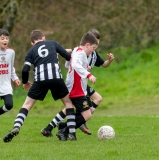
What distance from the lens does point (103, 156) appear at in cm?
693

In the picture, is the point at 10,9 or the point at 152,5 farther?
the point at 152,5

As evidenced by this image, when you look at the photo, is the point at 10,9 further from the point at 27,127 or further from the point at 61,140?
the point at 61,140

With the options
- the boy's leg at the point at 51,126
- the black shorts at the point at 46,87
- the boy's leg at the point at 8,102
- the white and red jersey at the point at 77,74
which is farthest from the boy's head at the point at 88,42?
the boy's leg at the point at 8,102

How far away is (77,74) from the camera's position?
28.6ft

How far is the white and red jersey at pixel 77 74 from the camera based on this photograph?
336 inches

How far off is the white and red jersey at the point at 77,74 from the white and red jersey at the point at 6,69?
1.33 metres

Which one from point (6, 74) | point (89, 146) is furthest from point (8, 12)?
point (89, 146)

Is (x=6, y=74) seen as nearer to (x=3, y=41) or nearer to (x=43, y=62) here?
(x=3, y=41)

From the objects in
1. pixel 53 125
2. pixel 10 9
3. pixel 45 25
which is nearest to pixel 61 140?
pixel 53 125

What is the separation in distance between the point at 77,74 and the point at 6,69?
154 centimetres

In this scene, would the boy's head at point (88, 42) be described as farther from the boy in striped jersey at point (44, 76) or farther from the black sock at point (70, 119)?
the black sock at point (70, 119)

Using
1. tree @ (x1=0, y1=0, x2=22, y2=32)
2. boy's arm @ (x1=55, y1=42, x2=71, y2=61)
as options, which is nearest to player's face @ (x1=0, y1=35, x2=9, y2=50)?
boy's arm @ (x1=55, y1=42, x2=71, y2=61)

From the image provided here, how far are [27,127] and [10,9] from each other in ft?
26.6

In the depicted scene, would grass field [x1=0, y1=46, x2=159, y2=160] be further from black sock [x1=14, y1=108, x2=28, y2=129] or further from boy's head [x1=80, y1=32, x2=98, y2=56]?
boy's head [x1=80, y1=32, x2=98, y2=56]
